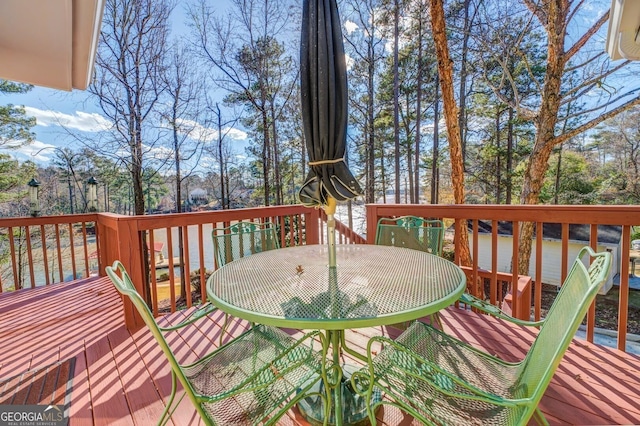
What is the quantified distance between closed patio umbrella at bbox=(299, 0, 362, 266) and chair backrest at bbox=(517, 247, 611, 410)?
97 centimetres

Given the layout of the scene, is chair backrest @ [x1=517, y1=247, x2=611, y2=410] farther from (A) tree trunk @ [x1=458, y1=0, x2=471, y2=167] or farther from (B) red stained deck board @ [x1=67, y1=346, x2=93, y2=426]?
(A) tree trunk @ [x1=458, y1=0, x2=471, y2=167]

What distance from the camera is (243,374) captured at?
4.17 feet

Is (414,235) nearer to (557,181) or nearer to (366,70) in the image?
(366,70)

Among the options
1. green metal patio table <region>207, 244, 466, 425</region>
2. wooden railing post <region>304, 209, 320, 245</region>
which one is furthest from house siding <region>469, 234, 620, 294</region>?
green metal patio table <region>207, 244, 466, 425</region>

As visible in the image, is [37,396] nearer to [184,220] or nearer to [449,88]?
[184,220]

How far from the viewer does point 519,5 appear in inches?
273

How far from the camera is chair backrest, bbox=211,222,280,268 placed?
7.89ft

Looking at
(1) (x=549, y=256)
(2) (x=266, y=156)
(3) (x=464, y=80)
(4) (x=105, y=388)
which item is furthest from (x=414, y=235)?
(1) (x=549, y=256)

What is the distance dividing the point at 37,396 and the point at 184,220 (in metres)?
1.54

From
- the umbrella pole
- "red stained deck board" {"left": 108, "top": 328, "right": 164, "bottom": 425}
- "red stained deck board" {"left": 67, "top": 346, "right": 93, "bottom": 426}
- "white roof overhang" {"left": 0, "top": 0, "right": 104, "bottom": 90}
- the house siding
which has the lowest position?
the house siding

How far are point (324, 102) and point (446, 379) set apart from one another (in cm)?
141

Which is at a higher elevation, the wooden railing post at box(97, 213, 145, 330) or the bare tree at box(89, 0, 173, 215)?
the bare tree at box(89, 0, 173, 215)

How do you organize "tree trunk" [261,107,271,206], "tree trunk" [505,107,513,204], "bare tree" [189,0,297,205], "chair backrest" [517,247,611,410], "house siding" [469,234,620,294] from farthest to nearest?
"tree trunk" [505,107,513,204], "house siding" [469,234,620,294], "tree trunk" [261,107,271,206], "bare tree" [189,0,297,205], "chair backrest" [517,247,611,410]

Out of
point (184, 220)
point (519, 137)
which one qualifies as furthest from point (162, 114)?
point (519, 137)
